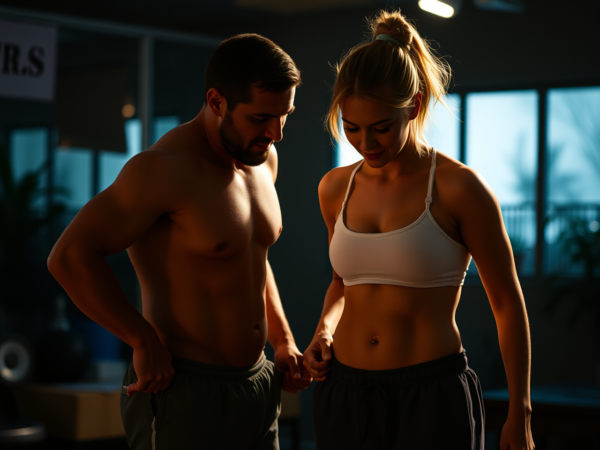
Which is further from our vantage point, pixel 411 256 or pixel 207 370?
pixel 207 370

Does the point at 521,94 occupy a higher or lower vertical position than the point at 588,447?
higher

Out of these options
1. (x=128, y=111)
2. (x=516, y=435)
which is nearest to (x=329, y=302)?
(x=516, y=435)

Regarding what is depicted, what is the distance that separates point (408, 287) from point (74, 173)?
2.96 metres

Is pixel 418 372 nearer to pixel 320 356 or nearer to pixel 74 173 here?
pixel 320 356

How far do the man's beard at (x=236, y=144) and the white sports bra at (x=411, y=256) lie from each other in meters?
0.28

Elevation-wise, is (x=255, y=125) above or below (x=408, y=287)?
above

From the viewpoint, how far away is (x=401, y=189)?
4.87 feet

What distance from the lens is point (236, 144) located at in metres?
1.57

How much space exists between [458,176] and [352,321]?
36cm

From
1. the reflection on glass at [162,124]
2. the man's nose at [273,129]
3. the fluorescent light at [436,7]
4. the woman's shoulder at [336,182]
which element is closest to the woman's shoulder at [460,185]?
the woman's shoulder at [336,182]

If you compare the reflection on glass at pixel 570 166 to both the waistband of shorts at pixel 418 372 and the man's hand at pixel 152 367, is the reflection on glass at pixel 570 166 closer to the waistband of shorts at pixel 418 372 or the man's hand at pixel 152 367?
the waistband of shorts at pixel 418 372

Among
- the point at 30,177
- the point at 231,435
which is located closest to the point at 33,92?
the point at 30,177

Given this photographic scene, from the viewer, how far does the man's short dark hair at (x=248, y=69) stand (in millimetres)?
1526

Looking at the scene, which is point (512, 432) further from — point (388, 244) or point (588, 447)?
point (588, 447)
